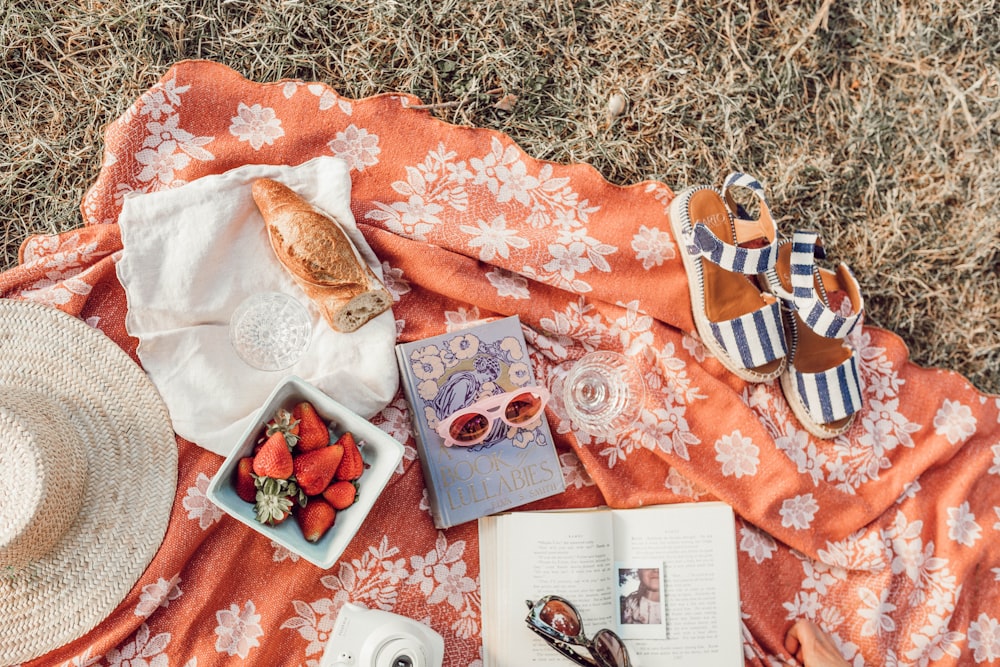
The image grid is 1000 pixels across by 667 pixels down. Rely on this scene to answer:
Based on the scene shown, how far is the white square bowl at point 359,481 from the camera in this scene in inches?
48.8

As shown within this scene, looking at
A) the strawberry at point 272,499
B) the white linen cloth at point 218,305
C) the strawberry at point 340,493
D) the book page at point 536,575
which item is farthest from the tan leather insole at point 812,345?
the strawberry at point 272,499

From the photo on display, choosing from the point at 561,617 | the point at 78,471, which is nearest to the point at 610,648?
the point at 561,617

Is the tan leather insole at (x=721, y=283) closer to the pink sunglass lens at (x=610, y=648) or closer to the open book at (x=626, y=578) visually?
the open book at (x=626, y=578)

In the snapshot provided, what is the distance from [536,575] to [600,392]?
390mm

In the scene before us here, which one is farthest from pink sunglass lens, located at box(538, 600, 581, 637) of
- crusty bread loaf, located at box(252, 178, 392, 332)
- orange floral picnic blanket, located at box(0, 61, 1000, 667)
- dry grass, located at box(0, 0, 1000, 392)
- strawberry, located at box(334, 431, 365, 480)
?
dry grass, located at box(0, 0, 1000, 392)

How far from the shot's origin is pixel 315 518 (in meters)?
1.28

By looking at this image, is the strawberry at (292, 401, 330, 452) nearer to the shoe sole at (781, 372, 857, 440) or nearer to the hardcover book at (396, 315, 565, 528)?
the hardcover book at (396, 315, 565, 528)

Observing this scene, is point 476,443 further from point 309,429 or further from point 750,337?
point 750,337

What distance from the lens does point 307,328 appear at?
144cm

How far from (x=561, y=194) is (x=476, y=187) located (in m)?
0.19

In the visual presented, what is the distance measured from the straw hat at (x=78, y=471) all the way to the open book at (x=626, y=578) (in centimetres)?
63

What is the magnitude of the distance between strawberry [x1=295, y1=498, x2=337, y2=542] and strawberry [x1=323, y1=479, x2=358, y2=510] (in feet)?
0.04

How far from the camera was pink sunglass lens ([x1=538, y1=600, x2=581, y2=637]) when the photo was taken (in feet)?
4.56

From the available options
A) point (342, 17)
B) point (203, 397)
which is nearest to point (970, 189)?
point (342, 17)
